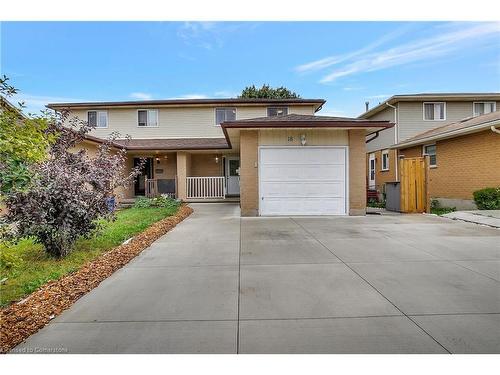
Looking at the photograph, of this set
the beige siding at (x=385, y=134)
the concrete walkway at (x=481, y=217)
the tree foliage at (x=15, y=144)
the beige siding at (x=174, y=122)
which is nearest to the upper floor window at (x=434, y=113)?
the beige siding at (x=385, y=134)

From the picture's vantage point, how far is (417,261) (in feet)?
18.0

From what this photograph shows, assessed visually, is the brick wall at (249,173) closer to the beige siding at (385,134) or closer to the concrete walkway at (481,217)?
the concrete walkway at (481,217)

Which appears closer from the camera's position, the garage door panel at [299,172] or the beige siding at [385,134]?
the garage door panel at [299,172]

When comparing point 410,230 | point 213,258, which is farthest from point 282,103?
point 213,258

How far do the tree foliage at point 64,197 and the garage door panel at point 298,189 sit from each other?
6.00 metres

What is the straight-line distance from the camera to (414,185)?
1253 cm

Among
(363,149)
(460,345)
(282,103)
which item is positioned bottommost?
(460,345)

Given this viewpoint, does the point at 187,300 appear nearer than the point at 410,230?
Yes

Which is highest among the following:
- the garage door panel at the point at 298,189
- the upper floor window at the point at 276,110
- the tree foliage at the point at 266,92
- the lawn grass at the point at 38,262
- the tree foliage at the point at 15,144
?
the tree foliage at the point at 266,92

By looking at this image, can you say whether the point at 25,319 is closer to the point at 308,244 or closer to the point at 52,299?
the point at 52,299

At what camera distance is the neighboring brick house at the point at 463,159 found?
12.5m

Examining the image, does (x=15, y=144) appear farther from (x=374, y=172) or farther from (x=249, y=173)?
(x=374, y=172)

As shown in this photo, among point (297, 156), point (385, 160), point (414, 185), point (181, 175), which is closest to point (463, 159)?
point (414, 185)

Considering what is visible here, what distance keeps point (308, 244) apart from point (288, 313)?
3.51m
